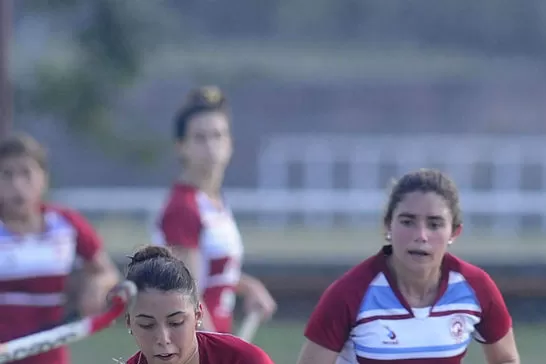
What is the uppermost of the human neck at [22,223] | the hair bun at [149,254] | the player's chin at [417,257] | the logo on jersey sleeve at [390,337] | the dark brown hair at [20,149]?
the dark brown hair at [20,149]

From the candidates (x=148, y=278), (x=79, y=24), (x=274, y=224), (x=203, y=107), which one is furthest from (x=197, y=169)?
(x=274, y=224)

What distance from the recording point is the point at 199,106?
18.1 feet

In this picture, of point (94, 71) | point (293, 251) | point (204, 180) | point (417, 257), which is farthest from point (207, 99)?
point (293, 251)

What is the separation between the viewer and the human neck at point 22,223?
520 cm

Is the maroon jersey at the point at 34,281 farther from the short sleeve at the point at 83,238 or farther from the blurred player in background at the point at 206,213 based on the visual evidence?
the blurred player in background at the point at 206,213

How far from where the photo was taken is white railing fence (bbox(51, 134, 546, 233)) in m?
17.6

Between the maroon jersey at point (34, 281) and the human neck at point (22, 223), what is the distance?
2 centimetres

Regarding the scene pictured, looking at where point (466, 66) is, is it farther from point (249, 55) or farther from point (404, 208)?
point (404, 208)

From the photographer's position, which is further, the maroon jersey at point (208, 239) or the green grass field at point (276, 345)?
the green grass field at point (276, 345)

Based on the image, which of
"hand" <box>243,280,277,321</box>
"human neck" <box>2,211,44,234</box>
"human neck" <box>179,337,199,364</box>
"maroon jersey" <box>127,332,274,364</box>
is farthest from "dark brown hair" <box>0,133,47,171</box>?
"human neck" <box>179,337,199,364</box>

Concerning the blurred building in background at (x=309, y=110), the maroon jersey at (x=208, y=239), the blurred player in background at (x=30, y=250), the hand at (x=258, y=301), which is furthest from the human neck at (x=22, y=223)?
the blurred building in background at (x=309, y=110)

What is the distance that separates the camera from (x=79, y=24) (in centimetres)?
1416

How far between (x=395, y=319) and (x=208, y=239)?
1524 mm

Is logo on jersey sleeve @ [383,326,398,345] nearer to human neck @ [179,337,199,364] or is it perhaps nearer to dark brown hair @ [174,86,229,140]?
human neck @ [179,337,199,364]
